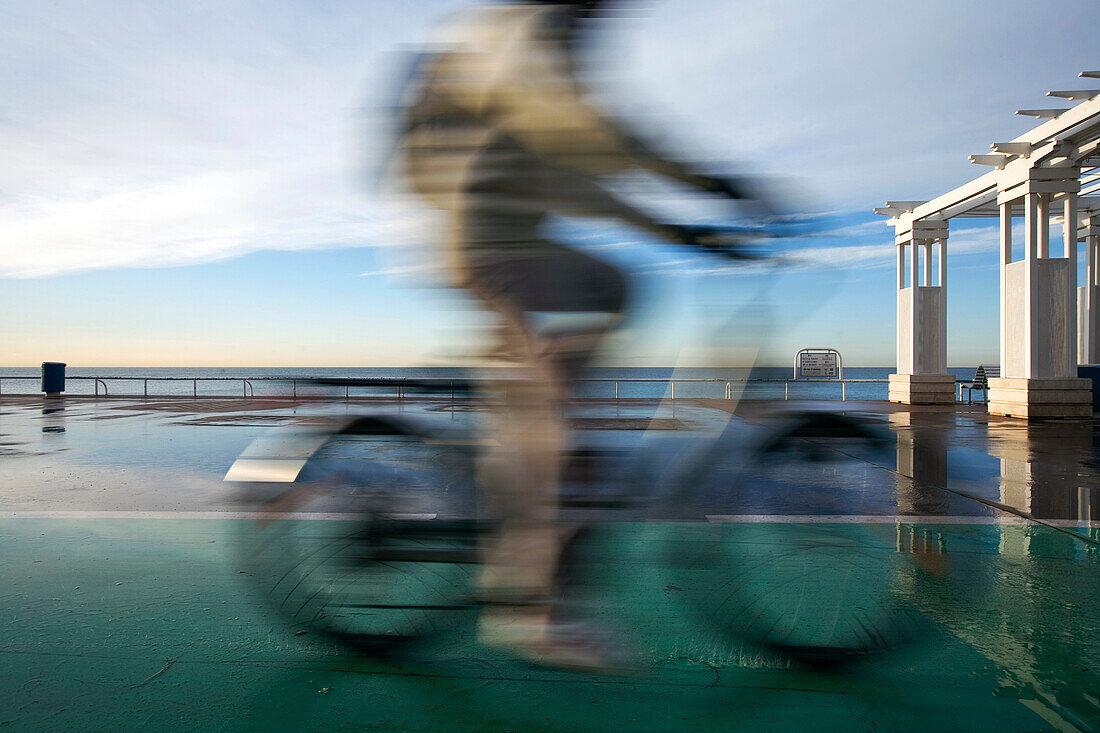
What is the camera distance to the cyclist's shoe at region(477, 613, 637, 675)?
2.13 meters

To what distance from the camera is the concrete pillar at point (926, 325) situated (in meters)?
18.1

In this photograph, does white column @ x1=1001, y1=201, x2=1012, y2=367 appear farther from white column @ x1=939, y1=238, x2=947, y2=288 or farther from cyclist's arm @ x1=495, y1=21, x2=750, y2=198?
cyclist's arm @ x1=495, y1=21, x2=750, y2=198

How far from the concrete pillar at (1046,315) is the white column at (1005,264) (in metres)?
0.34

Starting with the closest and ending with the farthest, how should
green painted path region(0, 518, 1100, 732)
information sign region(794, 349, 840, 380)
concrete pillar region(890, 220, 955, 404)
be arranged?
1. green painted path region(0, 518, 1100, 732)
2. information sign region(794, 349, 840, 380)
3. concrete pillar region(890, 220, 955, 404)

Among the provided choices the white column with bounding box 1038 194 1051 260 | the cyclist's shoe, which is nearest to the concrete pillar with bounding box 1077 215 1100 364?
the white column with bounding box 1038 194 1051 260

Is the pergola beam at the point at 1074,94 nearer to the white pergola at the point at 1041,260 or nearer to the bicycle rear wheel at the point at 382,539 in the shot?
the white pergola at the point at 1041,260

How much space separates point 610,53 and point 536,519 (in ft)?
4.47

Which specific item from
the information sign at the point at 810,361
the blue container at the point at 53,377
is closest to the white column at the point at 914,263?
the information sign at the point at 810,361

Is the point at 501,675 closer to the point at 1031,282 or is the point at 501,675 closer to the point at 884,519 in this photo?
the point at 884,519

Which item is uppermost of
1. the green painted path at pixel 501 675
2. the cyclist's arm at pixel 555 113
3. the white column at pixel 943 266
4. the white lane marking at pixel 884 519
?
the white column at pixel 943 266

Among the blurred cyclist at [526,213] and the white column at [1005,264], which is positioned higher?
the white column at [1005,264]

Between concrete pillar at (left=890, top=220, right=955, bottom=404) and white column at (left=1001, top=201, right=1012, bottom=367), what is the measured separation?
3.00 m

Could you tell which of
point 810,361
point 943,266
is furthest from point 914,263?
point 810,361

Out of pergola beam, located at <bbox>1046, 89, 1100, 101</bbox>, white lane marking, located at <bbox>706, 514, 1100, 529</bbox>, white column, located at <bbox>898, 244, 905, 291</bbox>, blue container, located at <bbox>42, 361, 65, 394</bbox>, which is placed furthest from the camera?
blue container, located at <bbox>42, 361, 65, 394</bbox>
